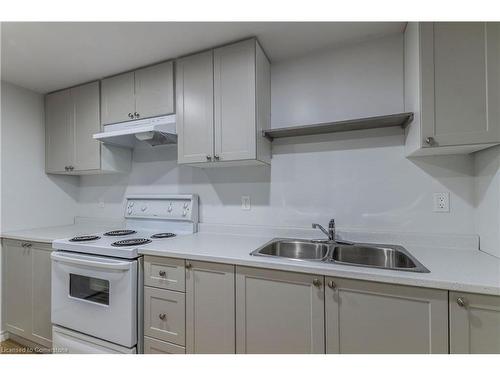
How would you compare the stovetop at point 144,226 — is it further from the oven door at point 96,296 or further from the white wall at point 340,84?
the white wall at point 340,84

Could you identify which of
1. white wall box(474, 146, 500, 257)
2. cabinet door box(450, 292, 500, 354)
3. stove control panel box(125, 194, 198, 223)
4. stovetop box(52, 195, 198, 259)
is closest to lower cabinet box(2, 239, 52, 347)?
stovetop box(52, 195, 198, 259)

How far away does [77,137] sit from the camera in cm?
227

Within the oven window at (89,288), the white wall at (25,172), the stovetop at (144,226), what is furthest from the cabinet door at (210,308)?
the white wall at (25,172)

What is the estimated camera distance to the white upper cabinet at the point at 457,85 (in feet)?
3.70

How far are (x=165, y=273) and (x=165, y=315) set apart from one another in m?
0.25

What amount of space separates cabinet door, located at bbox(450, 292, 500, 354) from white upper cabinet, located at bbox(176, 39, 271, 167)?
123 cm

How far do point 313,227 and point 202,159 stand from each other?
0.93m

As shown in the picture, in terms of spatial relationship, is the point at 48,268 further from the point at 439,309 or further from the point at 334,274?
the point at 439,309

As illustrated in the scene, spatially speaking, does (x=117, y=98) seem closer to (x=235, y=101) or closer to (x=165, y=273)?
(x=235, y=101)

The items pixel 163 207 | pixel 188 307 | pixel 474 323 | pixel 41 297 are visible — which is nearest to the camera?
pixel 474 323

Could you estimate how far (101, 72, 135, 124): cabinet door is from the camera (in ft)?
6.61

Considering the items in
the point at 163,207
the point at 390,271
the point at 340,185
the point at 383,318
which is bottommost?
the point at 383,318

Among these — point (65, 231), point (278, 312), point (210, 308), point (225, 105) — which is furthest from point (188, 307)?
point (65, 231)

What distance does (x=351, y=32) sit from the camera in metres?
1.56
